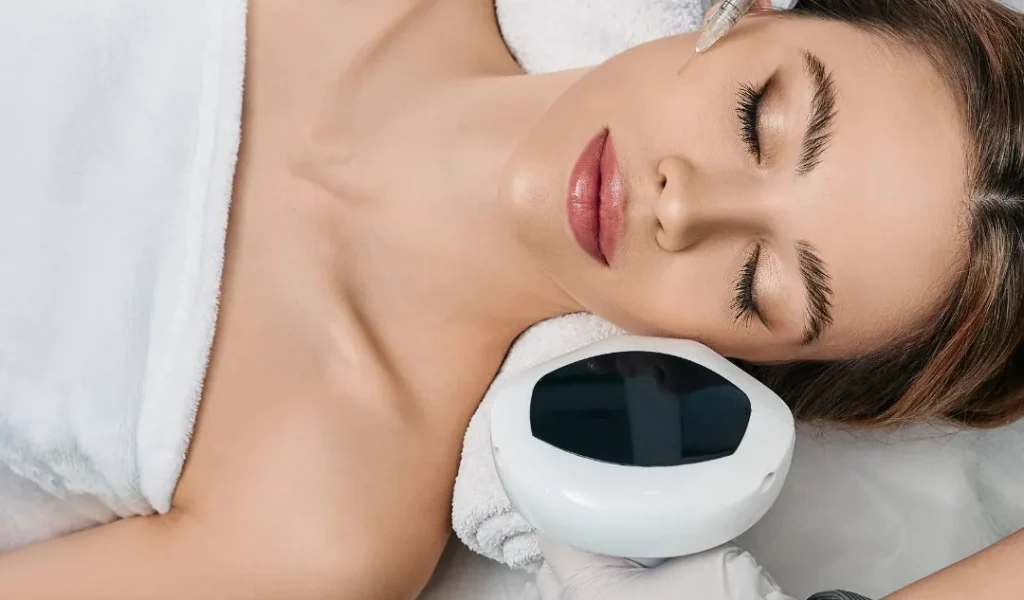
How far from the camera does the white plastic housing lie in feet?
2.35

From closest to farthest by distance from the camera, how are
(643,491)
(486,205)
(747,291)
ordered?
(643,491), (747,291), (486,205)

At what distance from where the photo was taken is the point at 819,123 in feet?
2.49

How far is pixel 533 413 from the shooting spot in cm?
77

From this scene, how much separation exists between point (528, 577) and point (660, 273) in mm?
426

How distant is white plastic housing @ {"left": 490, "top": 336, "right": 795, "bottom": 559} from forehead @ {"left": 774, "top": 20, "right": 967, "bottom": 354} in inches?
6.5

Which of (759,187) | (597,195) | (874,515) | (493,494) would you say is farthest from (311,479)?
(874,515)

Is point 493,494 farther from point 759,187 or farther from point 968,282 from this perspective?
point 968,282

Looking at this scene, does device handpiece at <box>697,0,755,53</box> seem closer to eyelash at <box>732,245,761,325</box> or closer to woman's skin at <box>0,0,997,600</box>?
woman's skin at <box>0,0,997,600</box>

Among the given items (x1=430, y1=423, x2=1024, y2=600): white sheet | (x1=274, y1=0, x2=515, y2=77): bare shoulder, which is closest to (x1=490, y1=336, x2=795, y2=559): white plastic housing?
(x1=430, y1=423, x2=1024, y2=600): white sheet

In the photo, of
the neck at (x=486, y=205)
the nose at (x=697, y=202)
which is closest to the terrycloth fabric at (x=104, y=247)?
the neck at (x=486, y=205)

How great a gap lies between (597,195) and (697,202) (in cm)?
A: 10

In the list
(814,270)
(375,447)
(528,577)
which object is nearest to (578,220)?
(814,270)

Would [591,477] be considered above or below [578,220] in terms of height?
below

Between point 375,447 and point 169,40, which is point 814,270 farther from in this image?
point 169,40
